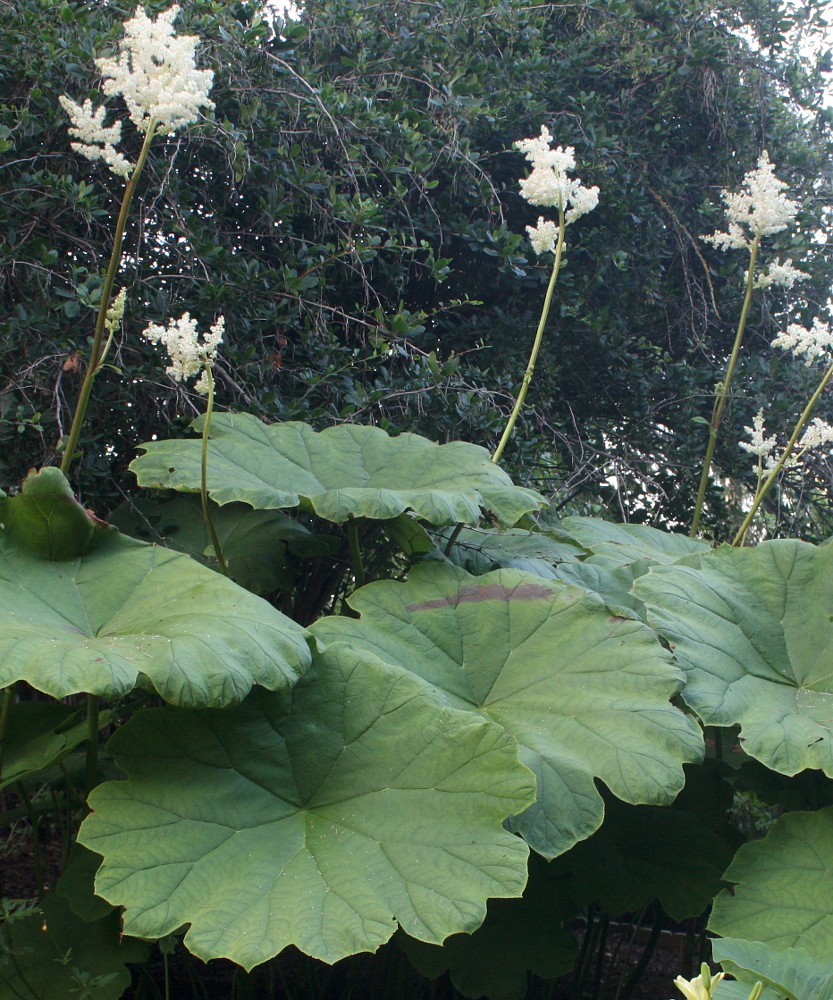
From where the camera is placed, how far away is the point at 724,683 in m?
1.80

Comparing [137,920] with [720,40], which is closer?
[137,920]

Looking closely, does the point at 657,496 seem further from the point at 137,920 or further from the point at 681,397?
the point at 137,920

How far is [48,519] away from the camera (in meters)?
1.72

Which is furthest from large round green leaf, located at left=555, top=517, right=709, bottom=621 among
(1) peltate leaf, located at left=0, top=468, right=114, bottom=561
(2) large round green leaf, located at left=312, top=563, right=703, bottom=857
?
(1) peltate leaf, located at left=0, top=468, right=114, bottom=561

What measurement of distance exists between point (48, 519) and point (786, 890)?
1.51 metres

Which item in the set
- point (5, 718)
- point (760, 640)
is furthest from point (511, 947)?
point (5, 718)

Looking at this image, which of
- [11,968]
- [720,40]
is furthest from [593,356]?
[11,968]

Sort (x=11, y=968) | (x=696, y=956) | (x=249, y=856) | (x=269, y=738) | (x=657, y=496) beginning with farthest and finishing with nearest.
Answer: (x=657, y=496)
(x=696, y=956)
(x=11, y=968)
(x=269, y=738)
(x=249, y=856)

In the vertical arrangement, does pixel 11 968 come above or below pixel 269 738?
below

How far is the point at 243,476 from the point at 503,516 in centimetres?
60

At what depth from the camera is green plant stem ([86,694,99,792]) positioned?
61.1 inches

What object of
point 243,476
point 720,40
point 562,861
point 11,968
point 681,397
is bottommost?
point 11,968

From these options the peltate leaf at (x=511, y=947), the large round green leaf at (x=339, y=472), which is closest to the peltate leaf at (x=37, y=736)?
the large round green leaf at (x=339, y=472)

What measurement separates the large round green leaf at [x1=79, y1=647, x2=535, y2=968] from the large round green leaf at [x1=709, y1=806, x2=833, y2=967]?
52cm
